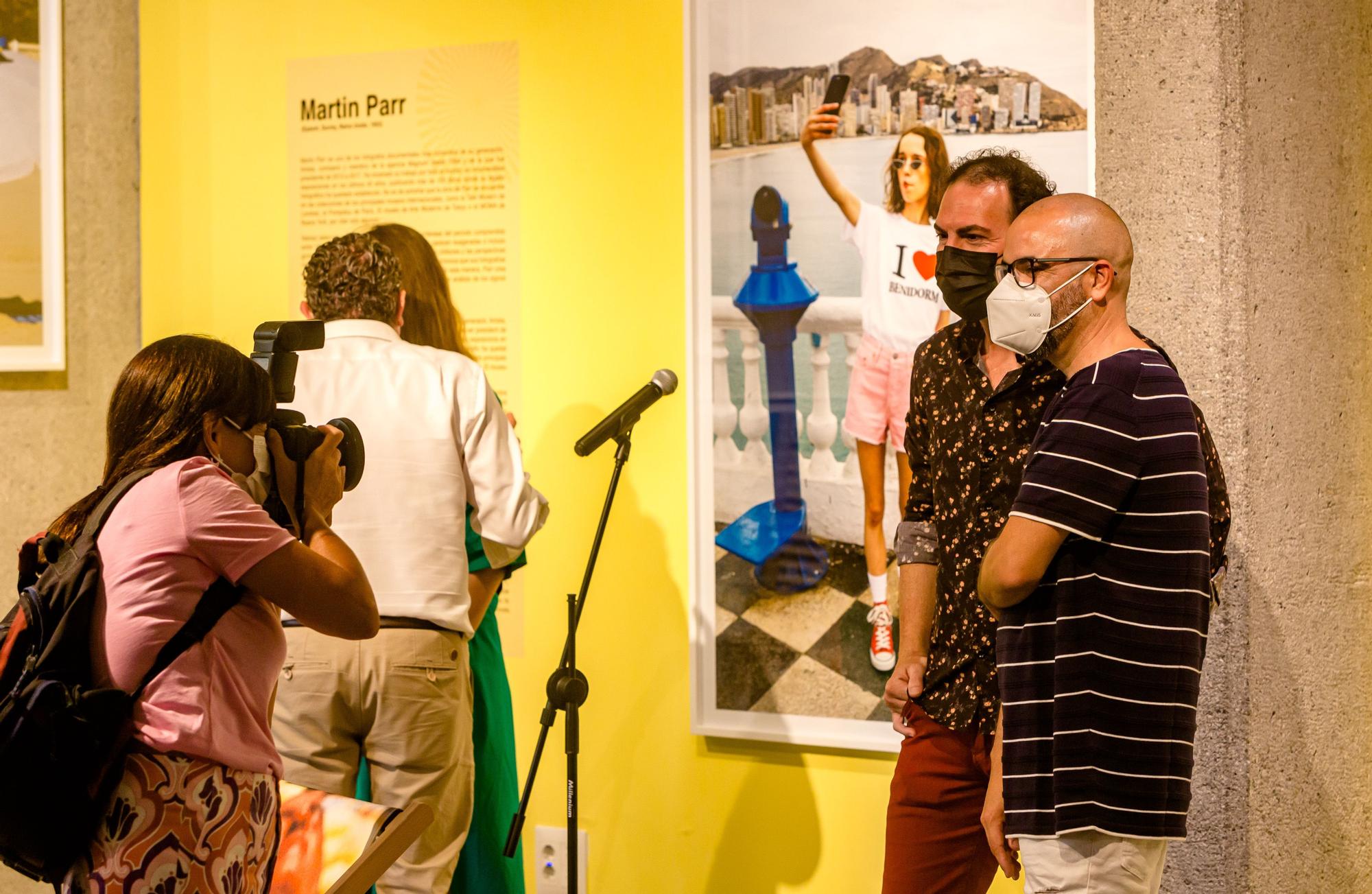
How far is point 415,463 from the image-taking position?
2.65 meters

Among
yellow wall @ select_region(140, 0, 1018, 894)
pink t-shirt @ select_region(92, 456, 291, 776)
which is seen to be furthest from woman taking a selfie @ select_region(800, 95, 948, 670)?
pink t-shirt @ select_region(92, 456, 291, 776)

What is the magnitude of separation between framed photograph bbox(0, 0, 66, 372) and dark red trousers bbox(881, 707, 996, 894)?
9.85 ft

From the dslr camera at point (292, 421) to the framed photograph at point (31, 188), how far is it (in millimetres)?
2079

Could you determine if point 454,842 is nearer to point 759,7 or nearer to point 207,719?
point 207,719

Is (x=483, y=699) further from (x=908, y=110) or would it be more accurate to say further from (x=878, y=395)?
(x=908, y=110)

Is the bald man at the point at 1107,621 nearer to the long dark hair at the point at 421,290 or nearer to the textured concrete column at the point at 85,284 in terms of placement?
the long dark hair at the point at 421,290

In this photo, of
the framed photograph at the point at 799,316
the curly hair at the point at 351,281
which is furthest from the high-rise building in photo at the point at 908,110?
the curly hair at the point at 351,281

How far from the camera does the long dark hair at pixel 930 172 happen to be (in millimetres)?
2926

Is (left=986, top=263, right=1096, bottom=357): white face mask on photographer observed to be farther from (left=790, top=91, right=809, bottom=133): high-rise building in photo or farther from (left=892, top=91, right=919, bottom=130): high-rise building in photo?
(left=790, top=91, right=809, bottom=133): high-rise building in photo

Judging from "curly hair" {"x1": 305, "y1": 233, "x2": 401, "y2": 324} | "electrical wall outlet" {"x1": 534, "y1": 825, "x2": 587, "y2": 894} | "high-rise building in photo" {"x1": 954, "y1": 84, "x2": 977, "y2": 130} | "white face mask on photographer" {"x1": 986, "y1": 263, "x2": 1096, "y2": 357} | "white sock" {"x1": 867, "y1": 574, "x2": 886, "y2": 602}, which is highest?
"high-rise building in photo" {"x1": 954, "y1": 84, "x2": 977, "y2": 130}

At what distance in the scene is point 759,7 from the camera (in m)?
3.08

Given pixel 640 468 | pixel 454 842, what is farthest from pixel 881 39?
pixel 454 842

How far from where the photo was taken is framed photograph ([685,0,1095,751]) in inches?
117

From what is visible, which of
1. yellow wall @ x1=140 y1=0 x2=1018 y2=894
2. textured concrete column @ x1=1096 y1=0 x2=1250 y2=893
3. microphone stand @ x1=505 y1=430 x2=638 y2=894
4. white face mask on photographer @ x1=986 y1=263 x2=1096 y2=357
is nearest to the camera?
white face mask on photographer @ x1=986 y1=263 x2=1096 y2=357
